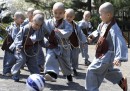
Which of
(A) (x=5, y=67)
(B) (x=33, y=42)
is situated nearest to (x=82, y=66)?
(A) (x=5, y=67)

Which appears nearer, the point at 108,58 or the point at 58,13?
the point at 108,58

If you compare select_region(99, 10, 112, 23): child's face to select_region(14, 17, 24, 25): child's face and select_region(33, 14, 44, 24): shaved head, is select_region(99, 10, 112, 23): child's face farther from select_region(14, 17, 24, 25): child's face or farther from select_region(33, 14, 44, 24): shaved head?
select_region(14, 17, 24, 25): child's face

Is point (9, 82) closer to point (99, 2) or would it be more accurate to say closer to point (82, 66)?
point (82, 66)

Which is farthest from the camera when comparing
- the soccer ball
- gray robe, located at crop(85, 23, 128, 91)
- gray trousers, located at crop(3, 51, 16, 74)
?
gray trousers, located at crop(3, 51, 16, 74)

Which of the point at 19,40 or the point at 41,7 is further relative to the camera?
the point at 41,7

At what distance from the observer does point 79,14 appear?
25297mm

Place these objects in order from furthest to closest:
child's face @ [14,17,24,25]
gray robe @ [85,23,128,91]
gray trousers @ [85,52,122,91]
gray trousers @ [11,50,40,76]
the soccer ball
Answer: child's face @ [14,17,24,25] → gray trousers @ [11,50,40,76] → gray trousers @ [85,52,122,91] → gray robe @ [85,23,128,91] → the soccer ball

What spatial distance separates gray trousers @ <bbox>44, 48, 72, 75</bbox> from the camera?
7.69 m

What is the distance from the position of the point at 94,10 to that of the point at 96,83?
2031cm

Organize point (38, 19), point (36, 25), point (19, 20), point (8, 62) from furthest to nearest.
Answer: point (8, 62)
point (19, 20)
point (36, 25)
point (38, 19)

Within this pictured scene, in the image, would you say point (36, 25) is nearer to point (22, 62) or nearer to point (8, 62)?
point (22, 62)

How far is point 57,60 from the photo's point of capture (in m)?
7.95

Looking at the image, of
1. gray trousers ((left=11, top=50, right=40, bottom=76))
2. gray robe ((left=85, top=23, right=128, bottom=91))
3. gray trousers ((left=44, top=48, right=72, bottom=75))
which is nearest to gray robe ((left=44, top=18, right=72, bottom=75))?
gray trousers ((left=44, top=48, right=72, bottom=75))

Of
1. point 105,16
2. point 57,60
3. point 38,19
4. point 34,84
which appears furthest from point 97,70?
point 38,19
